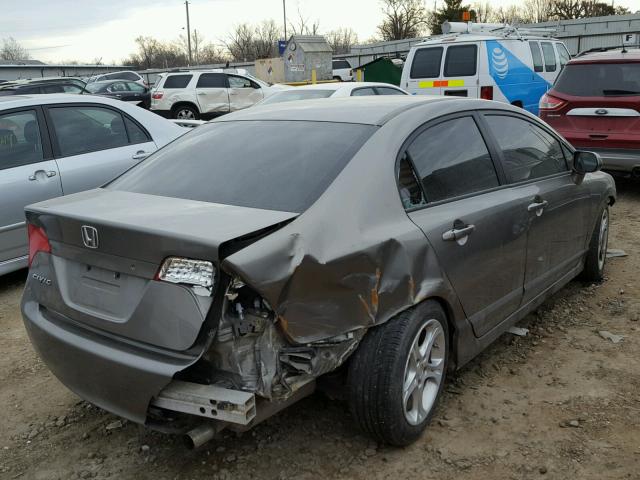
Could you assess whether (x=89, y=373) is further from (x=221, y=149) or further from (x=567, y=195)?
(x=567, y=195)

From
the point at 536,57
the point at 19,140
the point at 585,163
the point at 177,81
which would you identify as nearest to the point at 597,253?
the point at 585,163

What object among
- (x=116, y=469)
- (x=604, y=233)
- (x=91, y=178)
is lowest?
(x=116, y=469)

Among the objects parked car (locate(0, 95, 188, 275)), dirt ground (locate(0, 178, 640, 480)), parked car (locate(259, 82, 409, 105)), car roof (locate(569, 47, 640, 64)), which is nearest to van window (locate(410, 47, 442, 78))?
parked car (locate(259, 82, 409, 105))

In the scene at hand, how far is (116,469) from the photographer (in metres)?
2.88

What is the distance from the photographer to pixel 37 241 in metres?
2.97

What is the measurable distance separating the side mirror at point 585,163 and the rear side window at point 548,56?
9665 millimetres

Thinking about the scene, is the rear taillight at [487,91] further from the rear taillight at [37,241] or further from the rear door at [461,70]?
the rear taillight at [37,241]

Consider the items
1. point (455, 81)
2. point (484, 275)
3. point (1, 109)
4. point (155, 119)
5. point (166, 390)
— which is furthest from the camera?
point (455, 81)

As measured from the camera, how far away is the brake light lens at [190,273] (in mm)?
2334

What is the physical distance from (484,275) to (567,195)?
1254mm

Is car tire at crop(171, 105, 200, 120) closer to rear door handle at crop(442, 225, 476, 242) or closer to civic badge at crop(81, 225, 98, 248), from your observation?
rear door handle at crop(442, 225, 476, 242)

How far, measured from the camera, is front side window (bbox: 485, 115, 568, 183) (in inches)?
146

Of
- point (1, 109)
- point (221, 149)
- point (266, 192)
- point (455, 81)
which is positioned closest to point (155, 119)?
point (1, 109)

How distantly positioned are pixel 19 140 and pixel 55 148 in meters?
0.30
